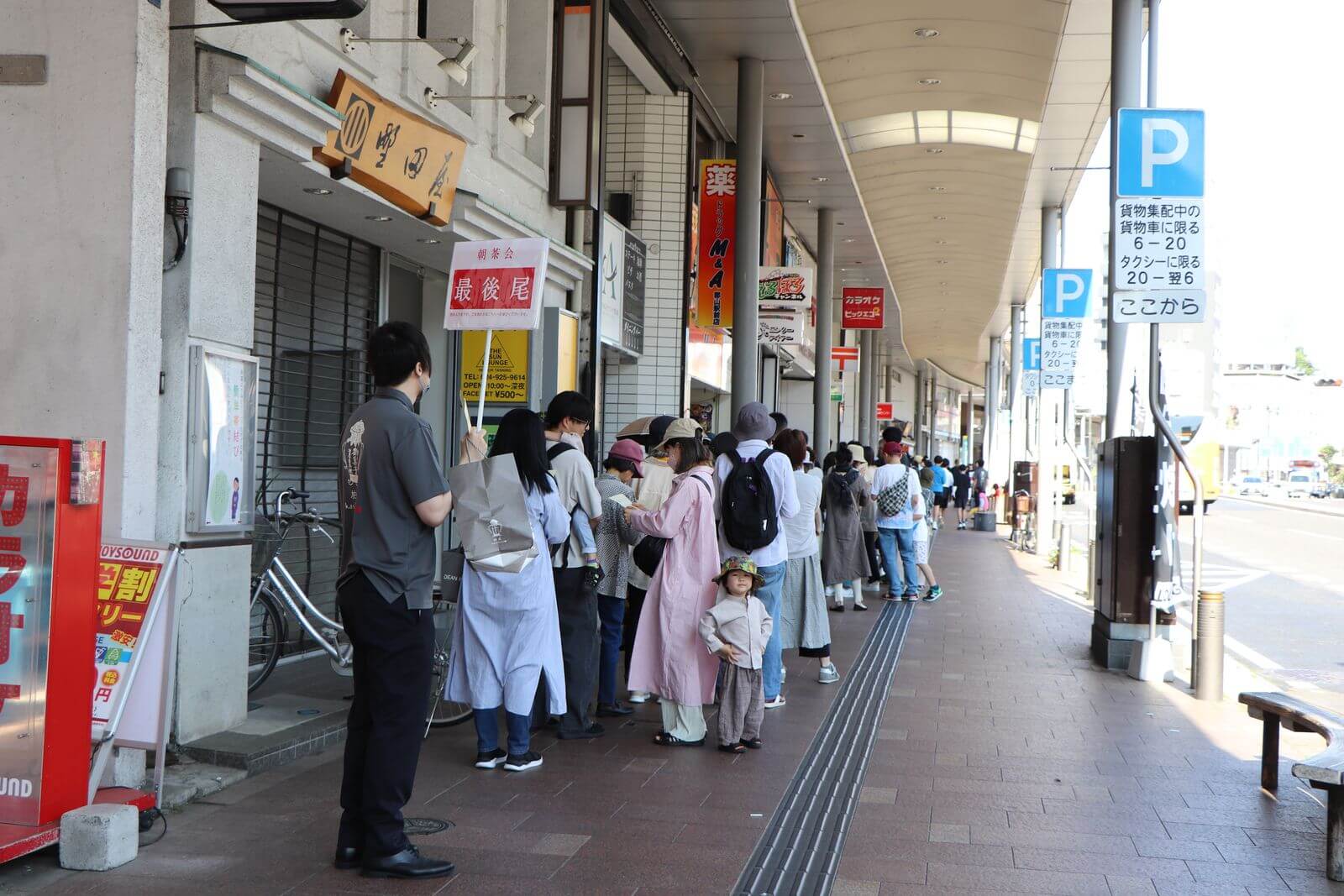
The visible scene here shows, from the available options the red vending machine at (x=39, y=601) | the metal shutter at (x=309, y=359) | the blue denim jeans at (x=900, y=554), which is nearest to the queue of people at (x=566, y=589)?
the red vending machine at (x=39, y=601)

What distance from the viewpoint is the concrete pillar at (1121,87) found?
33.9ft

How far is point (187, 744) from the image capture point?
5.68m

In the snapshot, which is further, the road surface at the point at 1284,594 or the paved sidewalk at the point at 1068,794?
the road surface at the point at 1284,594

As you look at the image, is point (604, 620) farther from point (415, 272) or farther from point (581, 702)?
point (415, 272)

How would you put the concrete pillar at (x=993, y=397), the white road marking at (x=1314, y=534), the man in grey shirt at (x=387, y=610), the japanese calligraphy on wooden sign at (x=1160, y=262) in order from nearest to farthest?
the man in grey shirt at (x=387, y=610) → the japanese calligraphy on wooden sign at (x=1160, y=262) → the white road marking at (x=1314, y=534) → the concrete pillar at (x=993, y=397)

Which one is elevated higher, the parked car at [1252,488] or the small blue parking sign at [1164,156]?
→ the small blue parking sign at [1164,156]

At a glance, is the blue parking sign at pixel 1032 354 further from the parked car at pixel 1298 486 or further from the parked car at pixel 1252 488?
the parked car at pixel 1298 486

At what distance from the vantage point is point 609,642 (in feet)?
24.2

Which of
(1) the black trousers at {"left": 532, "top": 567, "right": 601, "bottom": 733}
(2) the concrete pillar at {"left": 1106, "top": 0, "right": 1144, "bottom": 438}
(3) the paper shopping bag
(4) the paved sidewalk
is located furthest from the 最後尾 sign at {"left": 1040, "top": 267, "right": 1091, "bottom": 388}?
(3) the paper shopping bag

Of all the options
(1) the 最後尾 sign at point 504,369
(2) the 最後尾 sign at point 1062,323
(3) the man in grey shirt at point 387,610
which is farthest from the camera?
(2) the 最後尾 sign at point 1062,323

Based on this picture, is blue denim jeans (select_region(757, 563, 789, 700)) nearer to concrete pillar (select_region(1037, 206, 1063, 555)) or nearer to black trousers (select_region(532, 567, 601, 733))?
black trousers (select_region(532, 567, 601, 733))

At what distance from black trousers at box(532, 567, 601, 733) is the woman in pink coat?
27 centimetres

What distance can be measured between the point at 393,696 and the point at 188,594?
1.84 meters

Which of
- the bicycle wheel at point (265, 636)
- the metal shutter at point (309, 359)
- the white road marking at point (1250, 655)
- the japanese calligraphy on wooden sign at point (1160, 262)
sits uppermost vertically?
the japanese calligraphy on wooden sign at point (1160, 262)
